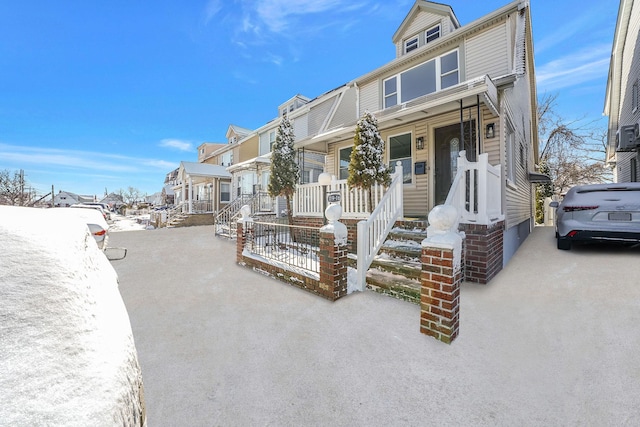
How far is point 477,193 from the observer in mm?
4707

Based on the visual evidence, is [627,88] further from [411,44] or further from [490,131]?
[490,131]

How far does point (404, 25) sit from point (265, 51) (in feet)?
18.3

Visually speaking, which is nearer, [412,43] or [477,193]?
[477,193]

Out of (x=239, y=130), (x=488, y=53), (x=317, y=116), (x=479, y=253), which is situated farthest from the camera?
(x=239, y=130)

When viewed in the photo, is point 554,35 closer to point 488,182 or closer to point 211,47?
point 488,182

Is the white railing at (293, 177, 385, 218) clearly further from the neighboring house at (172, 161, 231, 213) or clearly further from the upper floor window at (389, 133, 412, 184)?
the neighboring house at (172, 161, 231, 213)

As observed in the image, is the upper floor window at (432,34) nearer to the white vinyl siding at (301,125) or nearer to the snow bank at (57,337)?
the white vinyl siding at (301,125)

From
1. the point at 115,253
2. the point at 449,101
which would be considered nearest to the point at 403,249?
the point at 449,101

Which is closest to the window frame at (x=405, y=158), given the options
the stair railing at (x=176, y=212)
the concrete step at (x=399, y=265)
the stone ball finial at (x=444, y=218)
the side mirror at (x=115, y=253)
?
the concrete step at (x=399, y=265)

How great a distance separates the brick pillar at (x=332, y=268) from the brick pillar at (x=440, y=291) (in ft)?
4.45

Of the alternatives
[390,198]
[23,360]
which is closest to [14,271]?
[23,360]

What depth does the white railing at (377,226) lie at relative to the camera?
175 inches

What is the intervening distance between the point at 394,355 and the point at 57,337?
2.70m

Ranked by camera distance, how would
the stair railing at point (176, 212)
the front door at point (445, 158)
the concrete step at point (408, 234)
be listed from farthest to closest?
the stair railing at point (176, 212)
the front door at point (445, 158)
the concrete step at point (408, 234)
